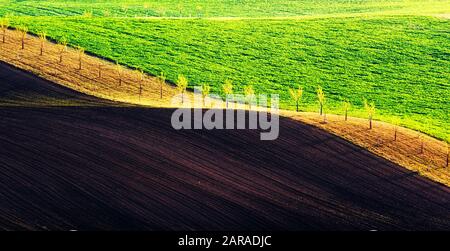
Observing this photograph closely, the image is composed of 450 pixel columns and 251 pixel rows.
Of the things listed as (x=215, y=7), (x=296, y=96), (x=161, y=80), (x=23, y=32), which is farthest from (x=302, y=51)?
(x=215, y=7)

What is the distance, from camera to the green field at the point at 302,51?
167 ft

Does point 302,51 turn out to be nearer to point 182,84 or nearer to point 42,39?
point 182,84

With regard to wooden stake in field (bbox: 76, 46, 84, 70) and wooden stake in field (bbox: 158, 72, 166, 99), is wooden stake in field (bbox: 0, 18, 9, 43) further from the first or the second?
wooden stake in field (bbox: 158, 72, 166, 99)

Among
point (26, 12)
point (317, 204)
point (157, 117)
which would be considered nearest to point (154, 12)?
point (26, 12)

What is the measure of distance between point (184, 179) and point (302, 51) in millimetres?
26000

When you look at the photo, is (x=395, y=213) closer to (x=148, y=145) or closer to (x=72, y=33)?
(x=148, y=145)

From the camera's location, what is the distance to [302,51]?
5928cm

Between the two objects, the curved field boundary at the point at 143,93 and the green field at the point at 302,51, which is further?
the green field at the point at 302,51

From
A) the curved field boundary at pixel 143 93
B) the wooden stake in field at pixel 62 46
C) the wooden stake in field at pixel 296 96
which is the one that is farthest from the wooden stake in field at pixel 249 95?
the wooden stake in field at pixel 62 46

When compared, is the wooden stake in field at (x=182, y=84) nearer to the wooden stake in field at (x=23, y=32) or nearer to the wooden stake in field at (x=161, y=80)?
the wooden stake in field at (x=161, y=80)

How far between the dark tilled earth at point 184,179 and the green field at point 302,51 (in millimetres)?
8976

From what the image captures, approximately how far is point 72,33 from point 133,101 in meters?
16.0

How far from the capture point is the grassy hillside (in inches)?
2889

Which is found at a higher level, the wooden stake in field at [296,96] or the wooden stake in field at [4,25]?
the wooden stake in field at [4,25]
